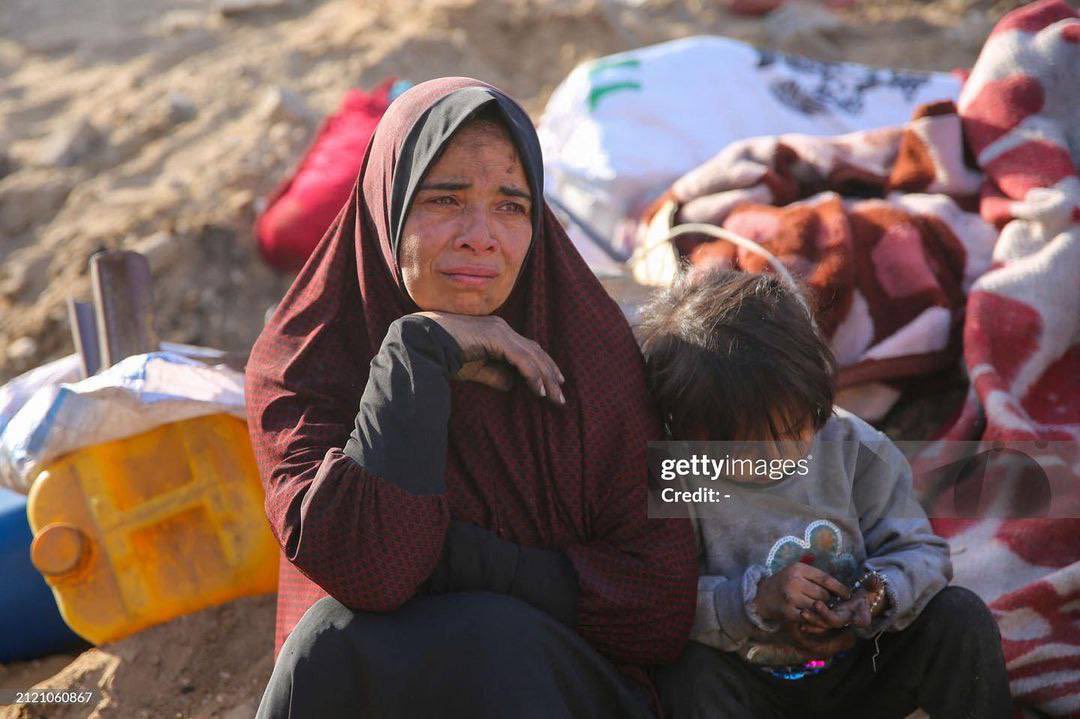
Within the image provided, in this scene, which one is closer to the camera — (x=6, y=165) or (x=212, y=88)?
(x=6, y=165)

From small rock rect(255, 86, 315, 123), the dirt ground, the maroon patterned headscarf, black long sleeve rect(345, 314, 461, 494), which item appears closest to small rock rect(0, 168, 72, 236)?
the dirt ground

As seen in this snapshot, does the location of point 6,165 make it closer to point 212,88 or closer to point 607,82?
point 212,88

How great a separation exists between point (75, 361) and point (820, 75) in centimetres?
282

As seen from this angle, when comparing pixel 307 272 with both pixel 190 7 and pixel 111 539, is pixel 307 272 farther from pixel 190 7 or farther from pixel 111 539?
pixel 190 7

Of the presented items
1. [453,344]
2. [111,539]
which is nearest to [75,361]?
[111,539]

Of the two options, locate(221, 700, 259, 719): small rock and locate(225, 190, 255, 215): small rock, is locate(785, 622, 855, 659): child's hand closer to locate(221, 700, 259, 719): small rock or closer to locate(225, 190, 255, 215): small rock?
locate(221, 700, 259, 719): small rock

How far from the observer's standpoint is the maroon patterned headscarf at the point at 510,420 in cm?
196

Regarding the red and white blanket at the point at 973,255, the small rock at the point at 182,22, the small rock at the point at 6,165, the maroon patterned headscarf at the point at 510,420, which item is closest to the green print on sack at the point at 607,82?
the red and white blanket at the point at 973,255

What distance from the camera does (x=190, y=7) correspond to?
766 cm

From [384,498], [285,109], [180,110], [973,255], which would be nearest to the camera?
[384,498]

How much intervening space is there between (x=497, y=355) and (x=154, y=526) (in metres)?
1.14

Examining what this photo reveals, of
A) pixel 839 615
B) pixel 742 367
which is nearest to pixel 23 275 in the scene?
pixel 742 367

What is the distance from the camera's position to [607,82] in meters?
4.11

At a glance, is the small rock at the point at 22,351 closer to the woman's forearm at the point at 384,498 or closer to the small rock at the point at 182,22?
the woman's forearm at the point at 384,498
